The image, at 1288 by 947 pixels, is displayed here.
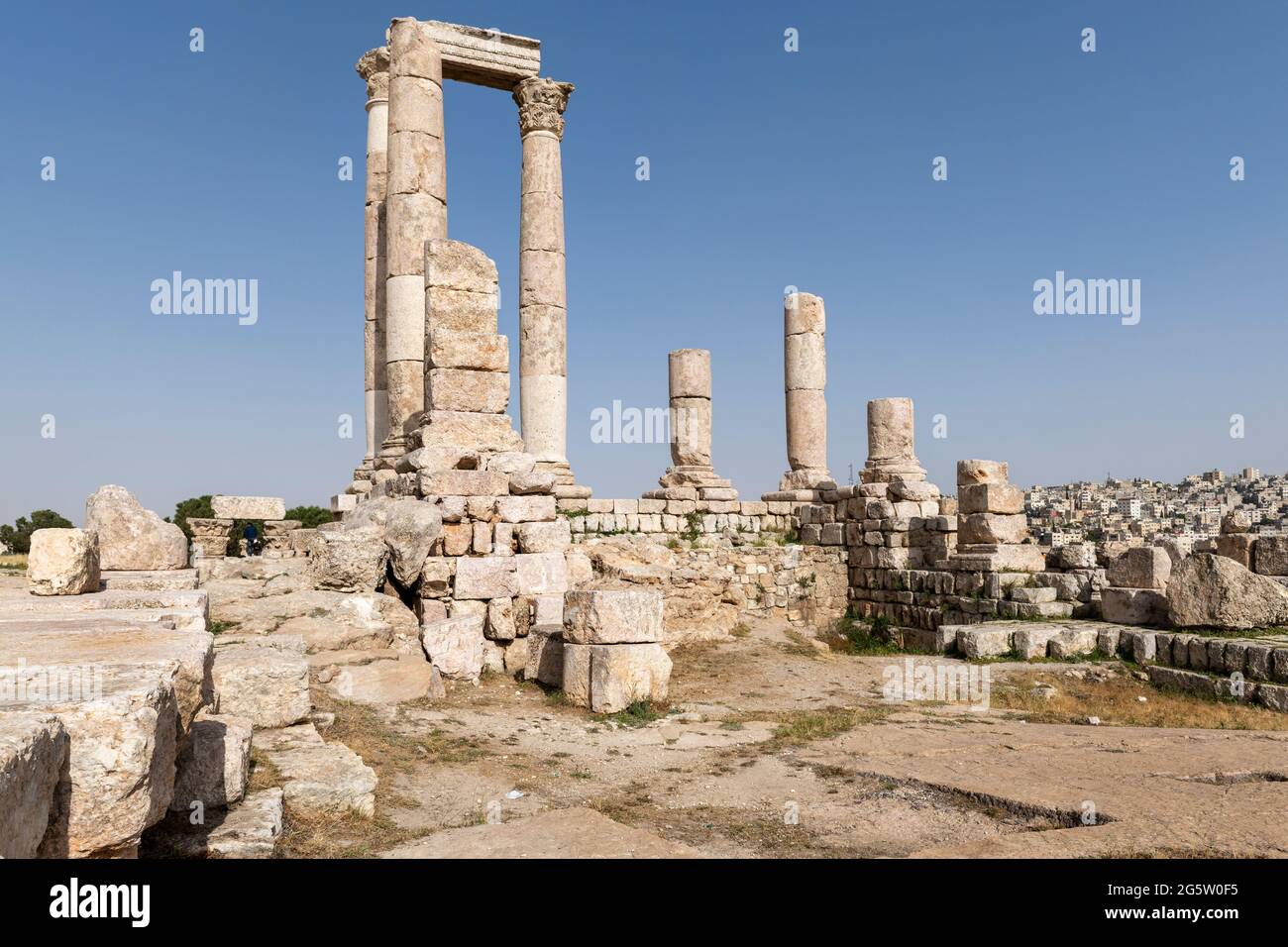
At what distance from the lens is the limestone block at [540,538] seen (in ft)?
34.3

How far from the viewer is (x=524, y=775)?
20.0 ft

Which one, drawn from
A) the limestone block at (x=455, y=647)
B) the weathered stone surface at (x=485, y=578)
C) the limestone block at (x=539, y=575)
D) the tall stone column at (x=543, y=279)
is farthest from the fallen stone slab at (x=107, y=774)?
the tall stone column at (x=543, y=279)

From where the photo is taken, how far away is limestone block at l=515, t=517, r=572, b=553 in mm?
10469

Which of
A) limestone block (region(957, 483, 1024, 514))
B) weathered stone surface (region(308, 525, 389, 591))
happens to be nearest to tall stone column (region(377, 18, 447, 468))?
weathered stone surface (region(308, 525, 389, 591))

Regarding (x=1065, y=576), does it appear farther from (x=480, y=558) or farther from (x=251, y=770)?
(x=251, y=770)

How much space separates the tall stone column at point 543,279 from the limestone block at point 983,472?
268 inches

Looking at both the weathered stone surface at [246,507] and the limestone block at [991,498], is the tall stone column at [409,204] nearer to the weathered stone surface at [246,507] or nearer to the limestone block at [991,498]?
the weathered stone surface at [246,507]

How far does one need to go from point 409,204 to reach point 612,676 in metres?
9.73

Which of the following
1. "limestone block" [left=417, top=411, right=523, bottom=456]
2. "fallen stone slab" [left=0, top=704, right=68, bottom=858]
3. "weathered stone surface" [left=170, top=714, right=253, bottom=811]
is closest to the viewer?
"fallen stone slab" [left=0, top=704, right=68, bottom=858]

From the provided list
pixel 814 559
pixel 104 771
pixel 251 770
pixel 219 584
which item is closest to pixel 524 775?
pixel 251 770

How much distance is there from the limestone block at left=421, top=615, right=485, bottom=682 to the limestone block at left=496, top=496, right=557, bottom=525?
4.87 feet

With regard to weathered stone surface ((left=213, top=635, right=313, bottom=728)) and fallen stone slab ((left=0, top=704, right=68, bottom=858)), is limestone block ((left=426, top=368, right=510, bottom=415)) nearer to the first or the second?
weathered stone surface ((left=213, top=635, right=313, bottom=728))
